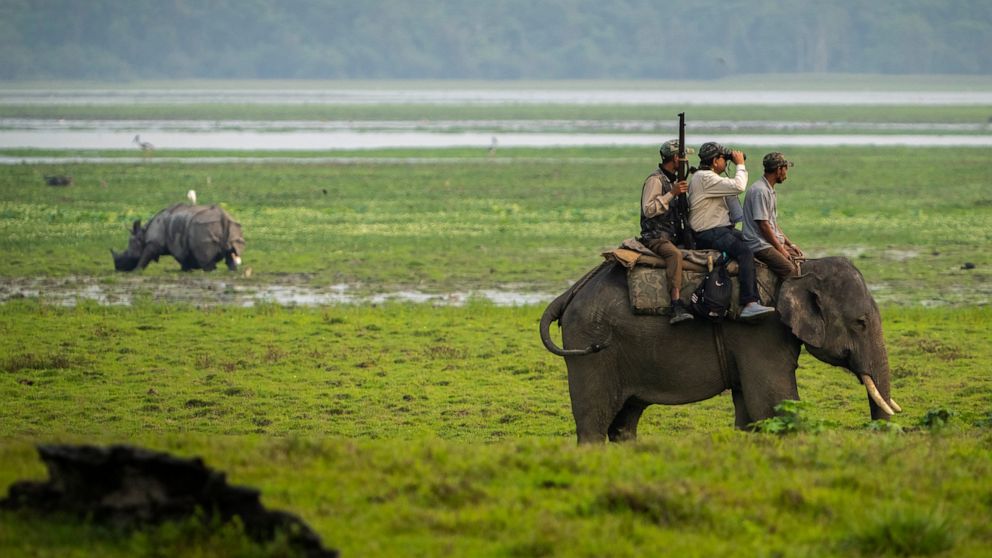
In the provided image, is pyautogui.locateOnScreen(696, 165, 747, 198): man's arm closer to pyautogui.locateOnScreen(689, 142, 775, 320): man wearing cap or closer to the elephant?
pyautogui.locateOnScreen(689, 142, 775, 320): man wearing cap

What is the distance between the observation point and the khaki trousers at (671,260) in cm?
1272

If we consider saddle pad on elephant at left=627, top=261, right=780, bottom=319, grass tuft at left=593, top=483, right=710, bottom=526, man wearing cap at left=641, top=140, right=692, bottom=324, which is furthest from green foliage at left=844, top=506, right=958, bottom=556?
saddle pad on elephant at left=627, top=261, right=780, bottom=319

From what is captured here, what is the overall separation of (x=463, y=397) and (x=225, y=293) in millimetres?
10334

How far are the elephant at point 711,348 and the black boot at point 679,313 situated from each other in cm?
26

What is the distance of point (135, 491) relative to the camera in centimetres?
849

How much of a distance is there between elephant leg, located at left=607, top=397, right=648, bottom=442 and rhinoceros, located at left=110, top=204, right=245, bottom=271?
17.1 metres

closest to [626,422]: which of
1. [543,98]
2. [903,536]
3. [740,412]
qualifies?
[740,412]

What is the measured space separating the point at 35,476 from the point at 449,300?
15.8 m

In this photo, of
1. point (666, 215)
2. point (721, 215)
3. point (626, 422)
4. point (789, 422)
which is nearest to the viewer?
point (789, 422)

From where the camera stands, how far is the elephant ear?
499 inches

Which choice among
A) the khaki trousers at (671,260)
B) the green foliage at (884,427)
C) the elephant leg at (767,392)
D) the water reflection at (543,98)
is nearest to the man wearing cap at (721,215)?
the khaki trousers at (671,260)

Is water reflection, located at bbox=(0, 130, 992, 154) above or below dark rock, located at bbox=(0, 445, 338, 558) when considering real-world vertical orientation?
above

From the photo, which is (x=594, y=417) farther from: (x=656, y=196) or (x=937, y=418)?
(x=937, y=418)

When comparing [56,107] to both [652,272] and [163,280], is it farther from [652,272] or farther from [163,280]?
[652,272]
